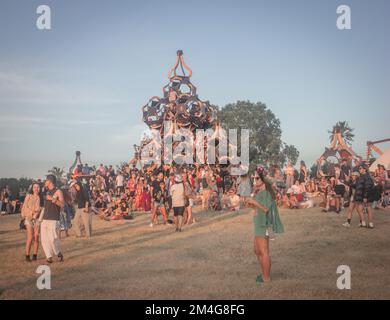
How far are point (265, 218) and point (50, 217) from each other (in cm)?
545

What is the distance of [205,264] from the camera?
9.97 meters

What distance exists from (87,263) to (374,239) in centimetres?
805

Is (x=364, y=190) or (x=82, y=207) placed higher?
(x=364, y=190)

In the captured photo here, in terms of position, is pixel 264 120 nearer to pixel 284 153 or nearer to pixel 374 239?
pixel 284 153

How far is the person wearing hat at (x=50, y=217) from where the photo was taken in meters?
10.5

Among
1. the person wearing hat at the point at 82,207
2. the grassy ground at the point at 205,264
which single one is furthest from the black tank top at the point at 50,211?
the person wearing hat at the point at 82,207

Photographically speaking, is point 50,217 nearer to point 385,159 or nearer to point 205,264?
point 205,264

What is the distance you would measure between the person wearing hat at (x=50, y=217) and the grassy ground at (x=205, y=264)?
0.49m

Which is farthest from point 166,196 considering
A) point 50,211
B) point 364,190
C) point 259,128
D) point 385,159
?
point 259,128

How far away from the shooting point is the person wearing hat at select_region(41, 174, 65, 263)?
1049 centimetres

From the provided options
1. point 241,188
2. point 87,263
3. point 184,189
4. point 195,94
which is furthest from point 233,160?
point 87,263

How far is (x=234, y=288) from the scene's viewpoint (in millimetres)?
7844

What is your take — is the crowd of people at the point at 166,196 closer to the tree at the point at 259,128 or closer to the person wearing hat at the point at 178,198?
the person wearing hat at the point at 178,198
